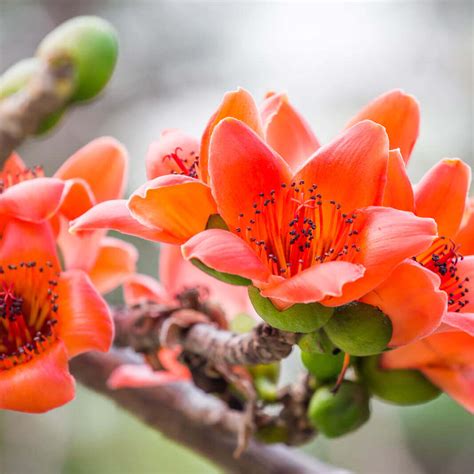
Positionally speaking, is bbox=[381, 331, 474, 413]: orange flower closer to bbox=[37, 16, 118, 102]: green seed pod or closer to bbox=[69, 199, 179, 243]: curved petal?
bbox=[69, 199, 179, 243]: curved petal

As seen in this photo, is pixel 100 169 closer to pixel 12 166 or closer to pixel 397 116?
pixel 12 166

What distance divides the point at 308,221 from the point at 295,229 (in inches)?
0.6

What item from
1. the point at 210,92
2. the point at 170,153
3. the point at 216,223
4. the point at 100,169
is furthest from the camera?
the point at 210,92

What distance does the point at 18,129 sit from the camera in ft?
3.95

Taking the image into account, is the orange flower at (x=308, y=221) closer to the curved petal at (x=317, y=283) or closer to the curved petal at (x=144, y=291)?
the curved petal at (x=317, y=283)

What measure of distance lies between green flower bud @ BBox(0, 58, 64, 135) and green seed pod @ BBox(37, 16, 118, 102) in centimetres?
3

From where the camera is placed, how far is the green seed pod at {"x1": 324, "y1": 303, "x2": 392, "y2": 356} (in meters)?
0.78

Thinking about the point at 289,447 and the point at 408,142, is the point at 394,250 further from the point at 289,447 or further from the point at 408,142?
the point at 289,447

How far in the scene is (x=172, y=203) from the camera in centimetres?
77

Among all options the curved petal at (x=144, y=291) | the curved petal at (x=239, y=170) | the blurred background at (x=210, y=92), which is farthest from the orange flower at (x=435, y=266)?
the blurred background at (x=210, y=92)

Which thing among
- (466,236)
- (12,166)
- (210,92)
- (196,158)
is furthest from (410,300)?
(210,92)

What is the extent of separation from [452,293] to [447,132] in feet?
14.4

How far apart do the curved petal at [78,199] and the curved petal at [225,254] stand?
28 cm

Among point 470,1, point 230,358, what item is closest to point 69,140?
point 470,1
